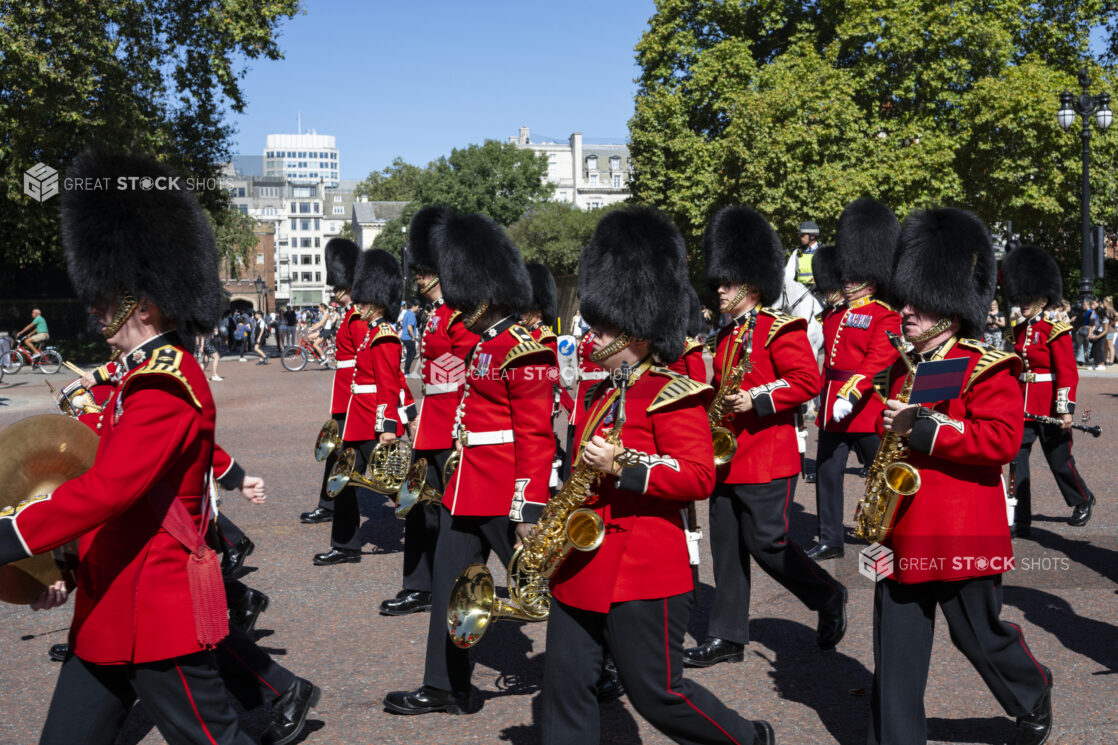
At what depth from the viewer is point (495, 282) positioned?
4910mm

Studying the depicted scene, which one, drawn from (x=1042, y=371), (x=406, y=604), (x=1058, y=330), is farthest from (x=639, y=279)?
(x=1042, y=371)

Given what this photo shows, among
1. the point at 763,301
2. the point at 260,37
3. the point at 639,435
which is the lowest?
the point at 639,435

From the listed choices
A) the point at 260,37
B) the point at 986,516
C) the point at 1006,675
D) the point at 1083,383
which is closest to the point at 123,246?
the point at 986,516

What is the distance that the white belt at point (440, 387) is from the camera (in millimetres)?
5586

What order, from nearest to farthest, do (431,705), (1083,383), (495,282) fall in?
(431,705)
(495,282)
(1083,383)

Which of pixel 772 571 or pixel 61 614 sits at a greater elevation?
pixel 772 571

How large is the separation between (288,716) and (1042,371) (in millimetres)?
5653

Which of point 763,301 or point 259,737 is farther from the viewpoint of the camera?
point 763,301

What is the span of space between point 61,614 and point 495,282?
3027mm

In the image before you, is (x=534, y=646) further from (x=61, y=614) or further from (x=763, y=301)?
(x=61, y=614)

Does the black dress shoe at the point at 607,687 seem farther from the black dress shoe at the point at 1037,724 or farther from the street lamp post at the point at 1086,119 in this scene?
the street lamp post at the point at 1086,119

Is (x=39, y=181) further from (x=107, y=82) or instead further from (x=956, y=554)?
(x=956, y=554)

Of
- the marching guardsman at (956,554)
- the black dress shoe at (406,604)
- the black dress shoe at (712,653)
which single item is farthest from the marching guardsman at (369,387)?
the marching guardsman at (956,554)

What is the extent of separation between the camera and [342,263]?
878 cm
